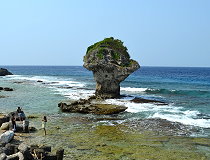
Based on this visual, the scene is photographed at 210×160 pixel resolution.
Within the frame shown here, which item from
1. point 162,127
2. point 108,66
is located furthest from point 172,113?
point 108,66

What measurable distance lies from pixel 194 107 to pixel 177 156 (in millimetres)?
20893

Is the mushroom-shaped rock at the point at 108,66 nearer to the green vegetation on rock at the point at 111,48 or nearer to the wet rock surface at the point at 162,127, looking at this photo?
the green vegetation on rock at the point at 111,48

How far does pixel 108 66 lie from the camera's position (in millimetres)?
43969

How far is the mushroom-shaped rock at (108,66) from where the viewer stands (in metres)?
44.2

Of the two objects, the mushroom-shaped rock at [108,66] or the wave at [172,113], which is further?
the mushroom-shaped rock at [108,66]

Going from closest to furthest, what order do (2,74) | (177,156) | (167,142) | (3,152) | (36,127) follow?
(3,152), (177,156), (167,142), (36,127), (2,74)

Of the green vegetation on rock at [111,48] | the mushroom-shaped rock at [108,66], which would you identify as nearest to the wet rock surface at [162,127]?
the mushroom-shaped rock at [108,66]

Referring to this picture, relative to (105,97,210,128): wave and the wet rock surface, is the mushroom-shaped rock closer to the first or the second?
(105,97,210,128): wave

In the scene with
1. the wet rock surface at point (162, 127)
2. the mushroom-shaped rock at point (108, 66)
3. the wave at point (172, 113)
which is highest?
the mushroom-shaped rock at point (108, 66)

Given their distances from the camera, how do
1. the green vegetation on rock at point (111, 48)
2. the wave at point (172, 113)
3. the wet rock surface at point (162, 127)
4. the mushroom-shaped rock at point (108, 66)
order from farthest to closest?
the green vegetation on rock at point (111, 48), the mushroom-shaped rock at point (108, 66), the wave at point (172, 113), the wet rock surface at point (162, 127)

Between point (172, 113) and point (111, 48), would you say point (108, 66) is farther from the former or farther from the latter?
point (172, 113)

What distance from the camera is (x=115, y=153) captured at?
18.4 metres

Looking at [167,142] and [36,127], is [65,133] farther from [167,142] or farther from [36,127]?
[167,142]

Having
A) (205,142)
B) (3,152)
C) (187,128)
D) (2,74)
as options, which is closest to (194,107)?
(187,128)
